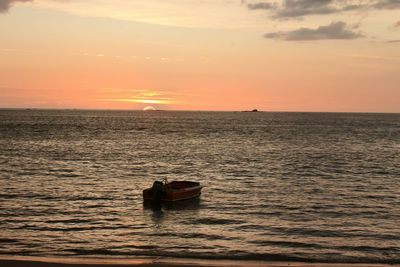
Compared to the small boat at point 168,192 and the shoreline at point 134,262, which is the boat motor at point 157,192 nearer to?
the small boat at point 168,192

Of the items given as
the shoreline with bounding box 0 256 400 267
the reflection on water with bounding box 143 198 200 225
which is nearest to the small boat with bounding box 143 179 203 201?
→ the reflection on water with bounding box 143 198 200 225

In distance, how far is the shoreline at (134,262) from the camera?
591 inches

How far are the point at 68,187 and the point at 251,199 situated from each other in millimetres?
15181

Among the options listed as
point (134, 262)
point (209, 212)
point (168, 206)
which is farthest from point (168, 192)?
point (134, 262)

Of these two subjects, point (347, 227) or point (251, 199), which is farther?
point (251, 199)

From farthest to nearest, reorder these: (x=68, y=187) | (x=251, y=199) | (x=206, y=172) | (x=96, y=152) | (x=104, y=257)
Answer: (x=96, y=152) < (x=206, y=172) < (x=68, y=187) < (x=251, y=199) < (x=104, y=257)

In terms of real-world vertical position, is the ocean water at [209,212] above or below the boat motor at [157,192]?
below

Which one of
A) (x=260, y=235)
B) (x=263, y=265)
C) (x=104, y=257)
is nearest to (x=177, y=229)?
(x=260, y=235)

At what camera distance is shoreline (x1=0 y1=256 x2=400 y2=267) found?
49.2ft

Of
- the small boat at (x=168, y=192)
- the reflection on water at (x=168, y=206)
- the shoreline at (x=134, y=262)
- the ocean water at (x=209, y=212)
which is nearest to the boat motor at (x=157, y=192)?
the small boat at (x=168, y=192)

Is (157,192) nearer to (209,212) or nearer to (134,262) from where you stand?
(209,212)

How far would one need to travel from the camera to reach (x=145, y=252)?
1803 cm

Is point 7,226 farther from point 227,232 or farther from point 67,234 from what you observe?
point 227,232

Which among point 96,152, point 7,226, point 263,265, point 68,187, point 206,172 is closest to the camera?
point 263,265
